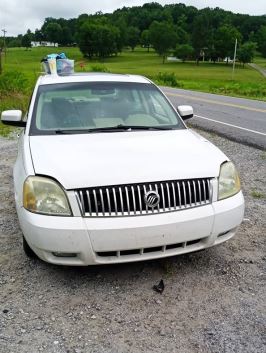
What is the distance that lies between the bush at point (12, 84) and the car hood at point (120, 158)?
13.0 metres

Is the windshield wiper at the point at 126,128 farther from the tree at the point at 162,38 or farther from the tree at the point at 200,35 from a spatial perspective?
the tree at the point at 162,38

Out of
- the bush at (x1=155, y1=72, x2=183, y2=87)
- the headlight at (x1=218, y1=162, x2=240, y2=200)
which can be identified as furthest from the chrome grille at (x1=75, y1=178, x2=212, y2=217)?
the bush at (x1=155, y1=72, x2=183, y2=87)

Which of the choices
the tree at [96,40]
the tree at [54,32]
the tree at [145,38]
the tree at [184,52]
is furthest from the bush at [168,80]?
the tree at [54,32]

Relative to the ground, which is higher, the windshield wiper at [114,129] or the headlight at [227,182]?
the windshield wiper at [114,129]

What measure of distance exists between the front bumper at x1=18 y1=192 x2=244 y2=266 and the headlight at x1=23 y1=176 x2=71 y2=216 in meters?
0.05

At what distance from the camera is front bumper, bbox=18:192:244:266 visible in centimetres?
304

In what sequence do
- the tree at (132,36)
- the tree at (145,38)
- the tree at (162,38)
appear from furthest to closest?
the tree at (132,36) → the tree at (145,38) → the tree at (162,38)

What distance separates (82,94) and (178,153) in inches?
66.8

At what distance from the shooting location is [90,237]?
304 cm

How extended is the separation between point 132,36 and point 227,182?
5469 inches

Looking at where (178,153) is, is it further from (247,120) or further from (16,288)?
(247,120)

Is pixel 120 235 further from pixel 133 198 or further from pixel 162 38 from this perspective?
pixel 162 38

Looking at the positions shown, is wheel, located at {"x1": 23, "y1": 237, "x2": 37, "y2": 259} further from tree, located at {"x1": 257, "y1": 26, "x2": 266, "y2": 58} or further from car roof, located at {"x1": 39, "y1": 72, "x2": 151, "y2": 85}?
tree, located at {"x1": 257, "y1": 26, "x2": 266, "y2": 58}

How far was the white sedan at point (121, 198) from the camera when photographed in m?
3.08
